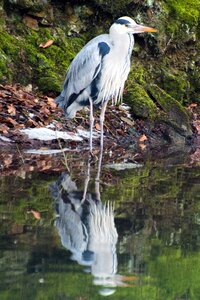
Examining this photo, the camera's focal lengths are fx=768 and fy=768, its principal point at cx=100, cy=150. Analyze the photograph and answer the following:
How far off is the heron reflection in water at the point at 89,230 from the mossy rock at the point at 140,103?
5676 millimetres

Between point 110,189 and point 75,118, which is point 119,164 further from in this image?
point 75,118

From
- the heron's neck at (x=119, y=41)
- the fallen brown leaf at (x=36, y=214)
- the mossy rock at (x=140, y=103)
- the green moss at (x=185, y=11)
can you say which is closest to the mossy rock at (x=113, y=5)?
the green moss at (x=185, y=11)

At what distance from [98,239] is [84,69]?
604cm

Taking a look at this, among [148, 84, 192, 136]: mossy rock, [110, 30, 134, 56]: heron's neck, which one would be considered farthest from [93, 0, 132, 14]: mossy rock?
[110, 30, 134, 56]: heron's neck

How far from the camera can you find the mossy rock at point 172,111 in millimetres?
13328

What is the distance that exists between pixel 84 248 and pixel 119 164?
4.64 meters

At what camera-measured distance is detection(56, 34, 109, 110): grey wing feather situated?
35.9 ft

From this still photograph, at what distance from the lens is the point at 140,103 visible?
13266 mm

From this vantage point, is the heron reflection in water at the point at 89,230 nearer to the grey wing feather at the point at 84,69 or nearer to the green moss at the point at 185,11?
the grey wing feather at the point at 84,69

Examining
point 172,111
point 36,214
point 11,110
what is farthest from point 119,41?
point 36,214

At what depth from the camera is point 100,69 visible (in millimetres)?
11125

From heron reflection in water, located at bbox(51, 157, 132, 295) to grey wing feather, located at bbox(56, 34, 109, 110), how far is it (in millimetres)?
3707

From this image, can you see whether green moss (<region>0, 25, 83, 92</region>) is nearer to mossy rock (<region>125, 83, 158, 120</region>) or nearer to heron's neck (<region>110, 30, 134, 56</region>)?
mossy rock (<region>125, 83, 158, 120</region>)

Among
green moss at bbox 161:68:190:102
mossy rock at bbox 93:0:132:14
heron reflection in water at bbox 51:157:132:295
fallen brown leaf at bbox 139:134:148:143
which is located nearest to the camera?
heron reflection in water at bbox 51:157:132:295
